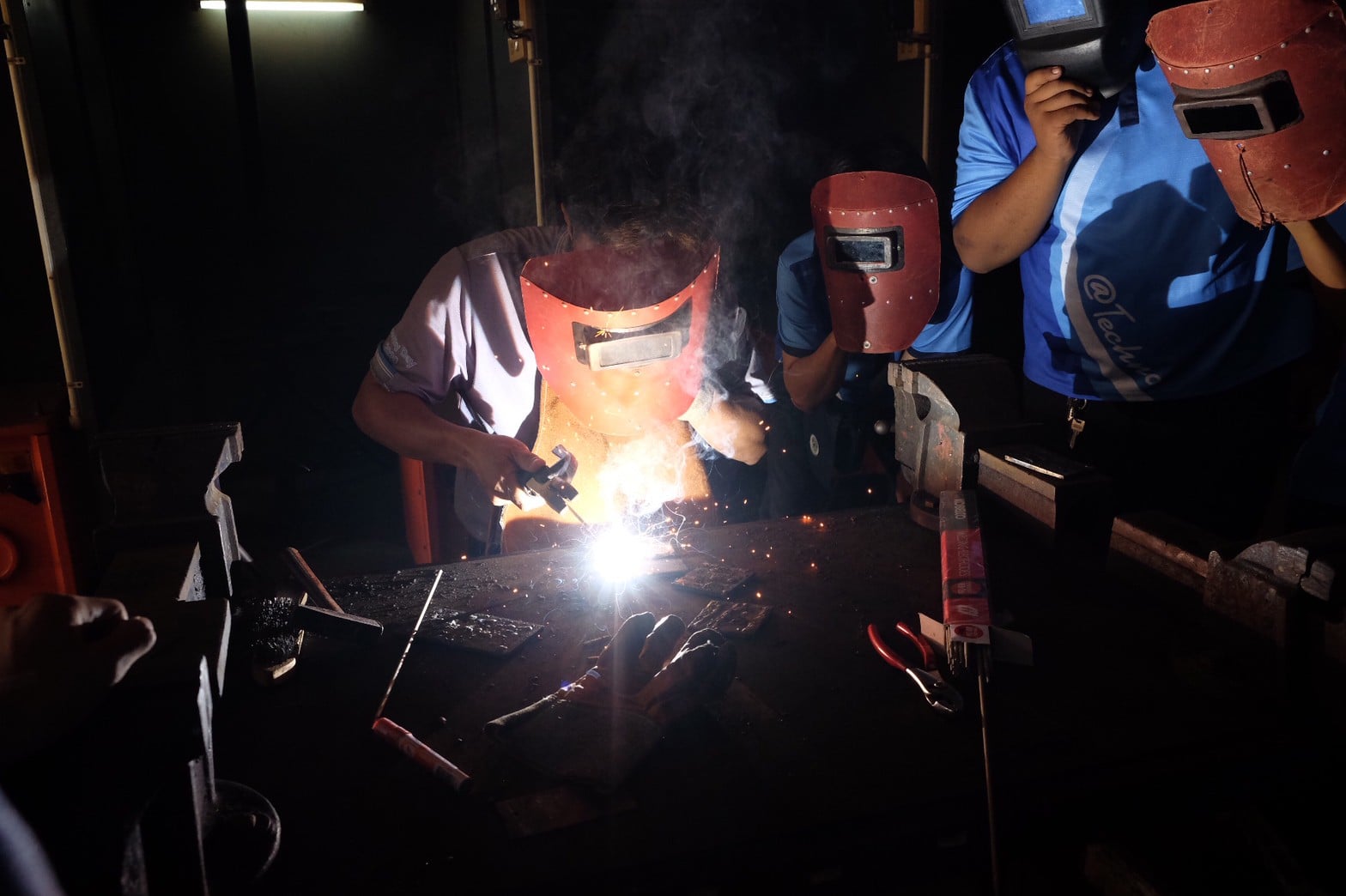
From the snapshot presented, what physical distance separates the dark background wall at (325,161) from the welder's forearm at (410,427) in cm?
130

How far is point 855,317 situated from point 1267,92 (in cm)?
92

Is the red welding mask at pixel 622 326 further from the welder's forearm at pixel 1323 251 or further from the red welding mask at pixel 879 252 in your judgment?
the welder's forearm at pixel 1323 251

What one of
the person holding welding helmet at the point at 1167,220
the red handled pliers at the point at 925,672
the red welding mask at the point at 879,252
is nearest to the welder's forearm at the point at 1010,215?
the person holding welding helmet at the point at 1167,220

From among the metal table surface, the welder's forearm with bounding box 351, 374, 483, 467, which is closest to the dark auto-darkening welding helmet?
the metal table surface

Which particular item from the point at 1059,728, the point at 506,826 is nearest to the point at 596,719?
the point at 506,826

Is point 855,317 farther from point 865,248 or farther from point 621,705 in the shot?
point 621,705

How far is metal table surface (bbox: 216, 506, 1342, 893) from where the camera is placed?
1194 millimetres

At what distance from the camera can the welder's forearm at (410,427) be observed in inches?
99.7

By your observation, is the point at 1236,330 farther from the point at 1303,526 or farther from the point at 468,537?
the point at 468,537

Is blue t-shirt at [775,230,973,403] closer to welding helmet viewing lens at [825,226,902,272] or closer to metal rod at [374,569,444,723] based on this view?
welding helmet viewing lens at [825,226,902,272]

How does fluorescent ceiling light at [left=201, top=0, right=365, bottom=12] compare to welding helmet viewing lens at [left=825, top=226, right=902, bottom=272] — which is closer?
welding helmet viewing lens at [left=825, top=226, right=902, bottom=272]

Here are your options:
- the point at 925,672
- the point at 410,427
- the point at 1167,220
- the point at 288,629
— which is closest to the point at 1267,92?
the point at 1167,220

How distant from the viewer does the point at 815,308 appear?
274cm

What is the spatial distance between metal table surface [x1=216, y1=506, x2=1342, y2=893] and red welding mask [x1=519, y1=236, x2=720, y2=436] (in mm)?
705
